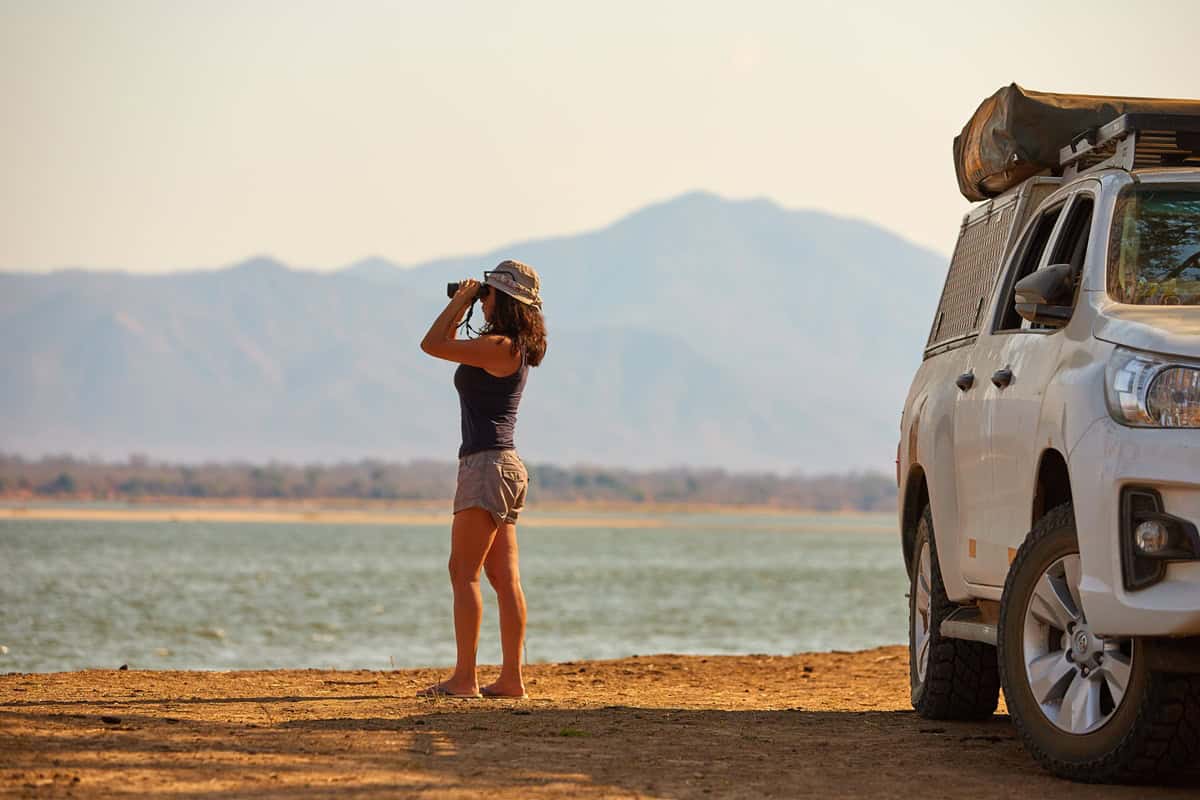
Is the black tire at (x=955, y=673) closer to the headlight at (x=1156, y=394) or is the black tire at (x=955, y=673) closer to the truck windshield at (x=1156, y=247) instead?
the truck windshield at (x=1156, y=247)

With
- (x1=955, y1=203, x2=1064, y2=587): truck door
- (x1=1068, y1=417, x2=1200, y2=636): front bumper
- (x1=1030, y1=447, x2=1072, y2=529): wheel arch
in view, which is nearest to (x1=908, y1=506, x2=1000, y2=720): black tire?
(x1=955, y1=203, x2=1064, y2=587): truck door

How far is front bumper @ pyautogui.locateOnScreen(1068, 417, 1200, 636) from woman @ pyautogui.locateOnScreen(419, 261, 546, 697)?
12.5 ft

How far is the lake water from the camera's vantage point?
113 ft

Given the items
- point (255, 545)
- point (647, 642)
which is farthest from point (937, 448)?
point (255, 545)

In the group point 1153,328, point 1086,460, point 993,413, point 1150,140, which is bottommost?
point 1086,460

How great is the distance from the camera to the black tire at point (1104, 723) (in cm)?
698

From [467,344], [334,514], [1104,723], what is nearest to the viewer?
[1104,723]

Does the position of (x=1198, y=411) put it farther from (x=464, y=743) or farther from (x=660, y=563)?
(x=660, y=563)

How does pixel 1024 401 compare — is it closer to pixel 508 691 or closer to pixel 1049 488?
pixel 1049 488

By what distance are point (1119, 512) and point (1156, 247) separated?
1405 mm

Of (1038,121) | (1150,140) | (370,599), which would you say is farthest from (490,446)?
(370,599)

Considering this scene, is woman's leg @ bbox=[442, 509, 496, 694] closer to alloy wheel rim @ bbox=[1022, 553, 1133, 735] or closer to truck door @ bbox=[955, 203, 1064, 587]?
truck door @ bbox=[955, 203, 1064, 587]

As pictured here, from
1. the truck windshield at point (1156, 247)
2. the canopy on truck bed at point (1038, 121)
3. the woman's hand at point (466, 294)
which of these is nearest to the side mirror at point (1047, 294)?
the truck windshield at point (1156, 247)

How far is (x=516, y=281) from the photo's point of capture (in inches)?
405
